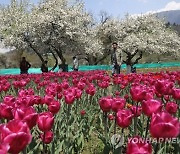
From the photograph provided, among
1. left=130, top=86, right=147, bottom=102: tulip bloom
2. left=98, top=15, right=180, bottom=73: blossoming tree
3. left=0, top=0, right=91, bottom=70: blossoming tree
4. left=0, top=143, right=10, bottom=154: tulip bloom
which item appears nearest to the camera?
left=0, top=143, right=10, bottom=154: tulip bloom

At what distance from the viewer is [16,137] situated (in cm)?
176

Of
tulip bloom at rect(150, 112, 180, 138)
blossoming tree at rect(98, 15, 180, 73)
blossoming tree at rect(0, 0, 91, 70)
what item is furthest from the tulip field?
blossoming tree at rect(98, 15, 180, 73)

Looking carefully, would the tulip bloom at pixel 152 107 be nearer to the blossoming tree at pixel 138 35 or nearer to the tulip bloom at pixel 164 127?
the tulip bloom at pixel 164 127

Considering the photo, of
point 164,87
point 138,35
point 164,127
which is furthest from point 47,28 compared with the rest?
point 164,127

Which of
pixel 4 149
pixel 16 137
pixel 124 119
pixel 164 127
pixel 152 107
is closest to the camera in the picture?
pixel 4 149

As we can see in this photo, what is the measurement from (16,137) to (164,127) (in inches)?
30.8

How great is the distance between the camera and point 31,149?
393 cm

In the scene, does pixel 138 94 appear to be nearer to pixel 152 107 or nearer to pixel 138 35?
pixel 152 107

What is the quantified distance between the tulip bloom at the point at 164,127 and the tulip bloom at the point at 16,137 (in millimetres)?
684

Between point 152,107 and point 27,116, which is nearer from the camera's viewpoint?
point 27,116

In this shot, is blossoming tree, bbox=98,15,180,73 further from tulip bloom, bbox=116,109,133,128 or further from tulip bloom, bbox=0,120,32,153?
tulip bloom, bbox=0,120,32,153

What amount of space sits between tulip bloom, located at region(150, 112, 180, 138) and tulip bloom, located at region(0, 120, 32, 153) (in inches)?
26.9

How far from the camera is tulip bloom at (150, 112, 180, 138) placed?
78.5 inches

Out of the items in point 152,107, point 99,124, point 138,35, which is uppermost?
point 138,35
